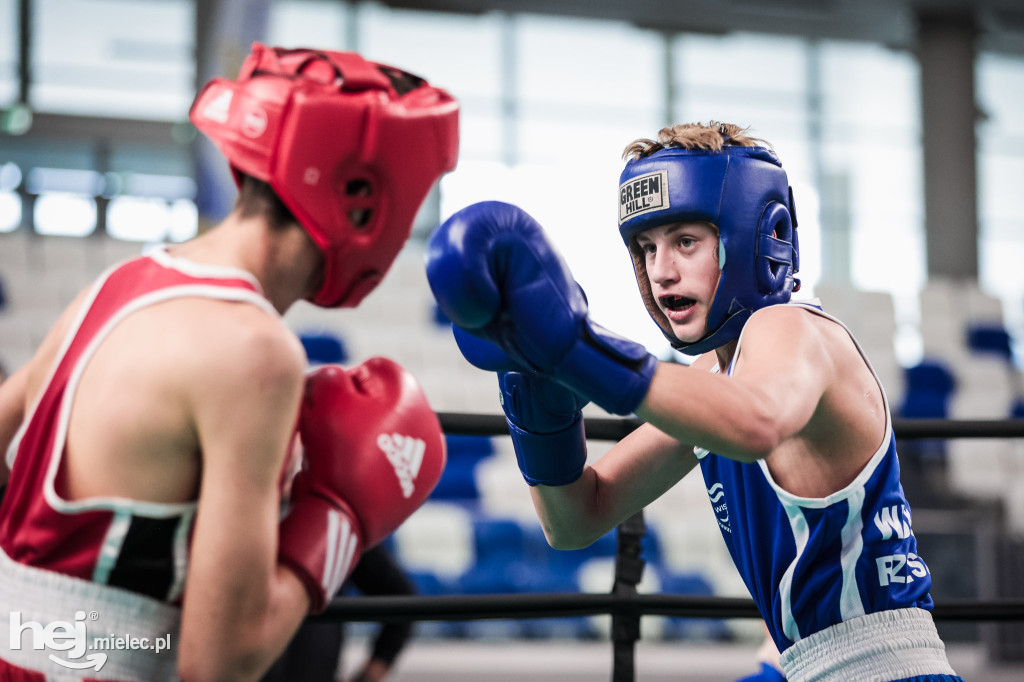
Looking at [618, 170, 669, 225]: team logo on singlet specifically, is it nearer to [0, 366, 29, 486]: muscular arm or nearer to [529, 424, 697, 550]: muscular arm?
[529, 424, 697, 550]: muscular arm

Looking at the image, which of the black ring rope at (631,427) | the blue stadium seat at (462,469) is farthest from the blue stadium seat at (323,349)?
the black ring rope at (631,427)

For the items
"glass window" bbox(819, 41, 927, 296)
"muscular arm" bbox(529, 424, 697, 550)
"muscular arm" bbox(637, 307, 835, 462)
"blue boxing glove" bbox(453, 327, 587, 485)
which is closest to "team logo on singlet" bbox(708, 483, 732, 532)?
"muscular arm" bbox(529, 424, 697, 550)

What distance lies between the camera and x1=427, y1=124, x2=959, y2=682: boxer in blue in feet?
3.72

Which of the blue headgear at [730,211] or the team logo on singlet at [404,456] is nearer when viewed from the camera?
the team logo on singlet at [404,456]

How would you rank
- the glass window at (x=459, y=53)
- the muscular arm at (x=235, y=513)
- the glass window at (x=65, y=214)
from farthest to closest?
the glass window at (x=459, y=53) < the glass window at (x=65, y=214) < the muscular arm at (x=235, y=513)

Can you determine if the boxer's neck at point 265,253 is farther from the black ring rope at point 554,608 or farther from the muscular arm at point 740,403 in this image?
the black ring rope at point 554,608

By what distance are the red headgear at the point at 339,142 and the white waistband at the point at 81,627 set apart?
43 centimetres

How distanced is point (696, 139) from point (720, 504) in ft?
2.06

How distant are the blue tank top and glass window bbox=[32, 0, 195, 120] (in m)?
9.30

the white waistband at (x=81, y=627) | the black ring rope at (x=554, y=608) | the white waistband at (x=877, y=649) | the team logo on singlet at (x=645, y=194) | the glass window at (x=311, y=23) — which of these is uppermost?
the glass window at (x=311, y=23)

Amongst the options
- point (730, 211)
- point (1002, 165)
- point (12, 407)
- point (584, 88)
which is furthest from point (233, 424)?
point (1002, 165)

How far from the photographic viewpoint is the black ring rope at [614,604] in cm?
177

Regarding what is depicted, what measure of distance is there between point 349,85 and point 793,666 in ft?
3.59

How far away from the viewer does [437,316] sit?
8.44m
